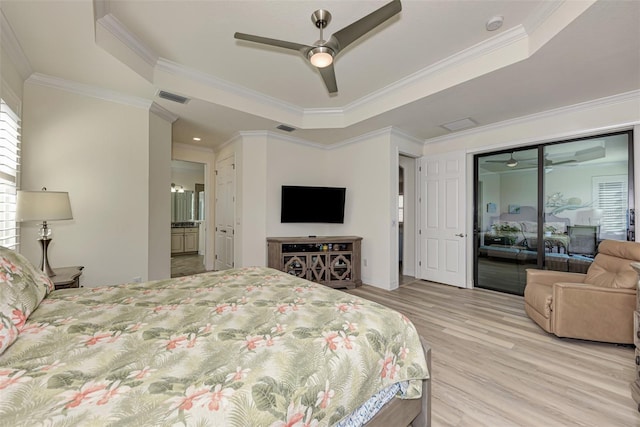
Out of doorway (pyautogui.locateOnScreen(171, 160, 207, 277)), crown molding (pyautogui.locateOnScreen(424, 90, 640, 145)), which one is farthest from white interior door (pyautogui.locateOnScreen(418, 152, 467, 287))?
doorway (pyautogui.locateOnScreen(171, 160, 207, 277))

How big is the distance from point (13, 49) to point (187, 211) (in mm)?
6438

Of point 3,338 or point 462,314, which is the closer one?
point 3,338

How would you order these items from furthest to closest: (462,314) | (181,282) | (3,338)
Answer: (462,314)
(181,282)
(3,338)

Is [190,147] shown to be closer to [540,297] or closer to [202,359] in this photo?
[202,359]

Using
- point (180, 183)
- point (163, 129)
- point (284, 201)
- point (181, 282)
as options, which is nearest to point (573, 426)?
point (181, 282)

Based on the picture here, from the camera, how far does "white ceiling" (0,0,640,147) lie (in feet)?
Result: 6.67

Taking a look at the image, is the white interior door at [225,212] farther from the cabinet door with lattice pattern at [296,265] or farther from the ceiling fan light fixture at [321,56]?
the ceiling fan light fixture at [321,56]

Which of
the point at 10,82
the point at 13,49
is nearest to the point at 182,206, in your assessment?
the point at 10,82

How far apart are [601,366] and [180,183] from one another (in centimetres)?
913

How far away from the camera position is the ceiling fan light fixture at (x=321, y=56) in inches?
74.2

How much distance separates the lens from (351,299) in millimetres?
1568

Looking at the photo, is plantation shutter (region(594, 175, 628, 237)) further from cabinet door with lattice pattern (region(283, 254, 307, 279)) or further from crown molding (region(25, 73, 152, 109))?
crown molding (region(25, 73, 152, 109))

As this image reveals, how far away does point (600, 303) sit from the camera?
2.38 metres

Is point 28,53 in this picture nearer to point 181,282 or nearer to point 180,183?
point 181,282
